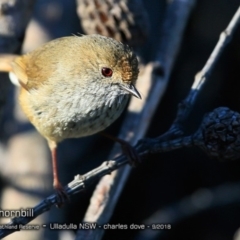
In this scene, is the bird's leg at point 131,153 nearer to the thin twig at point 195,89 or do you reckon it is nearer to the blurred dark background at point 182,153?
the thin twig at point 195,89

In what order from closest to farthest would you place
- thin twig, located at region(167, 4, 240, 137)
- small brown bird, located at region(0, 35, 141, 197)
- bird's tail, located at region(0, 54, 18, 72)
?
thin twig, located at region(167, 4, 240, 137) < small brown bird, located at region(0, 35, 141, 197) < bird's tail, located at region(0, 54, 18, 72)

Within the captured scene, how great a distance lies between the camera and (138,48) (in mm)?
3584

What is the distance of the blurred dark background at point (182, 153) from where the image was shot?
Result: 4.21 m

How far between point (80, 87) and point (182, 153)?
1.47 metres

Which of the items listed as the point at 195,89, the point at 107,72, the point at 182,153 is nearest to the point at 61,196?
the point at 107,72

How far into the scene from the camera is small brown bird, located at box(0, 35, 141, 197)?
118 inches

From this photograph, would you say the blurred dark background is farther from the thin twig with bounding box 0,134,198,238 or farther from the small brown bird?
the thin twig with bounding box 0,134,198,238

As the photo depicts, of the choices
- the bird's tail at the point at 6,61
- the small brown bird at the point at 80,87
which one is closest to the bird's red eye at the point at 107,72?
the small brown bird at the point at 80,87

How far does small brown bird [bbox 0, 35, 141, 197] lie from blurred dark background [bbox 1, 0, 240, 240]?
3.02 feet

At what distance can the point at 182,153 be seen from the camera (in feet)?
14.2

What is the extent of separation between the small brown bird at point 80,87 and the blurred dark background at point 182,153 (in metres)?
0.92

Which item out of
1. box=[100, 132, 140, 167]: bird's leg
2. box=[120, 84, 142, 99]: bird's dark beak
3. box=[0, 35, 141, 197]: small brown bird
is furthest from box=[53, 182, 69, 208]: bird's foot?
→ box=[120, 84, 142, 99]: bird's dark beak

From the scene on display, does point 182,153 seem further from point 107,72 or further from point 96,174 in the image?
point 96,174

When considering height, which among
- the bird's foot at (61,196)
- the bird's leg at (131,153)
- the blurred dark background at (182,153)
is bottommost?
the blurred dark background at (182,153)
